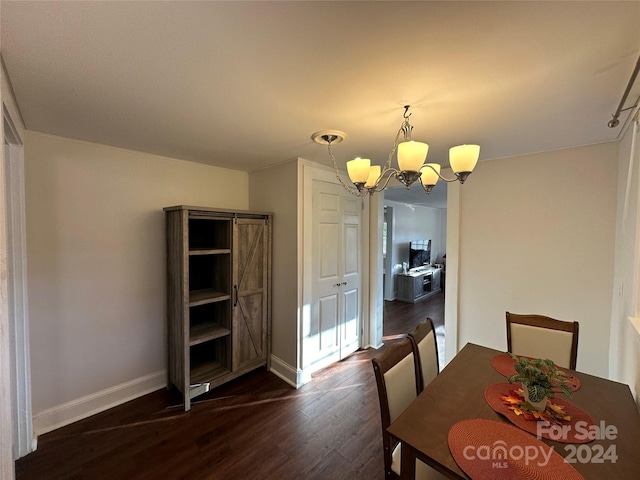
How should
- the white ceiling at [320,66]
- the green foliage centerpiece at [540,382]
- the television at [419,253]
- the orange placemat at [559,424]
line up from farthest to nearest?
the television at [419,253]
the green foliage centerpiece at [540,382]
the orange placemat at [559,424]
the white ceiling at [320,66]

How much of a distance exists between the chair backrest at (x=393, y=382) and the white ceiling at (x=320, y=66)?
1.37 meters

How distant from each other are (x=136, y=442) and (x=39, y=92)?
2.35 meters

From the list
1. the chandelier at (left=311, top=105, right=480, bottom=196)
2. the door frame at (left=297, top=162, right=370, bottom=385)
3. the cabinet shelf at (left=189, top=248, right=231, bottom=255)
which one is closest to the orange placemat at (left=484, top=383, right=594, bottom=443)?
the chandelier at (left=311, top=105, right=480, bottom=196)

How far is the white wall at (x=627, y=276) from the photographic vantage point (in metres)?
1.43

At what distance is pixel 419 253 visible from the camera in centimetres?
643

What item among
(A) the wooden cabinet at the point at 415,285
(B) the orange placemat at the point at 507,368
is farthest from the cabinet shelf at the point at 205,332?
(A) the wooden cabinet at the point at 415,285

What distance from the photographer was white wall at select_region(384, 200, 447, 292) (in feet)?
19.9

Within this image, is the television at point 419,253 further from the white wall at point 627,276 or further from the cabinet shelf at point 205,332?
the cabinet shelf at point 205,332

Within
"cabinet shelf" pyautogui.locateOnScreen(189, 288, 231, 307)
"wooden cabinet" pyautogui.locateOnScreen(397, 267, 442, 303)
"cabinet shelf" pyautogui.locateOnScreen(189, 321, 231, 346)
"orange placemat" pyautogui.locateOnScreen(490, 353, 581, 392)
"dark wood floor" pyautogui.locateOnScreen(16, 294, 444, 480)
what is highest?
"cabinet shelf" pyautogui.locateOnScreen(189, 288, 231, 307)

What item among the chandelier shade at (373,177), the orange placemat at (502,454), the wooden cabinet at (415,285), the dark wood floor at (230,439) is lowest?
the dark wood floor at (230,439)

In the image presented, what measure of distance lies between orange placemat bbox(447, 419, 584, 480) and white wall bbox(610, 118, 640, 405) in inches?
29.9

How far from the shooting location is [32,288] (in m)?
1.98

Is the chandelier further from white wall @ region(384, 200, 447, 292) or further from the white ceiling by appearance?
white wall @ region(384, 200, 447, 292)

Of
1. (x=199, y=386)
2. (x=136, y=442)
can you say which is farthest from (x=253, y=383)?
(x=136, y=442)
